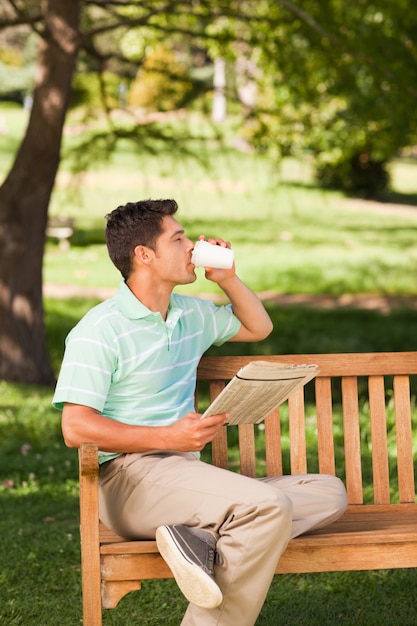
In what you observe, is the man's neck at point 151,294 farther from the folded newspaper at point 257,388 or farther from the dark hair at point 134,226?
the folded newspaper at point 257,388

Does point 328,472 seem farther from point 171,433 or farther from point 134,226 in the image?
point 134,226

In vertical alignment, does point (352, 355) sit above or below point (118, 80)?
below

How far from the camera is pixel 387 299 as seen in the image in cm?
1473

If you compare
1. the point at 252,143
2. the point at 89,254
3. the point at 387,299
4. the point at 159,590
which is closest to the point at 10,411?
the point at 159,590

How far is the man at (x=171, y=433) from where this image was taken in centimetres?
303

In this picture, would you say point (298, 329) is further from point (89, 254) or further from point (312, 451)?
point (89, 254)

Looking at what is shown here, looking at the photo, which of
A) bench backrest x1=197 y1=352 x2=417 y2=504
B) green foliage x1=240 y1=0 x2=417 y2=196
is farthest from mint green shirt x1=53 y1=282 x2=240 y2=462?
green foliage x1=240 y1=0 x2=417 y2=196

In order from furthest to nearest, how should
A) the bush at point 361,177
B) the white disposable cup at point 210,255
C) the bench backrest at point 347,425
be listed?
the bush at point 361,177 → the bench backrest at point 347,425 → the white disposable cup at point 210,255

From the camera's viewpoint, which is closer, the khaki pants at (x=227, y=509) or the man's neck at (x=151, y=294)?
the khaki pants at (x=227, y=509)

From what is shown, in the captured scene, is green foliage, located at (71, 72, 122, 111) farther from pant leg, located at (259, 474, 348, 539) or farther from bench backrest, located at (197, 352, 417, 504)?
pant leg, located at (259, 474, 348, 539)

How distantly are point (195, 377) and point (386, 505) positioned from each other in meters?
0.88

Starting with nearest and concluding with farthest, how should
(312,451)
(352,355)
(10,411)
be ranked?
(352,355) → (312,451) → (10,411)

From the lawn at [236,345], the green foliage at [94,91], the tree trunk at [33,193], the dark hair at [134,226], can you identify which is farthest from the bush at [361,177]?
the dark hair at [134,226]

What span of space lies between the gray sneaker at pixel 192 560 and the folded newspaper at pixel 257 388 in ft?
1.17
